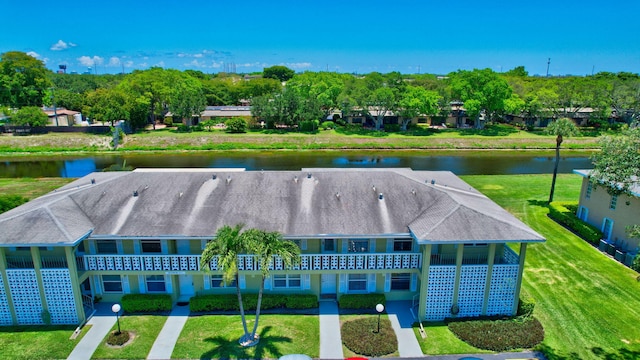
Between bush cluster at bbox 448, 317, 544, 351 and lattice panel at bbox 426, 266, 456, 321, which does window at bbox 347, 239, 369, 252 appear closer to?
lattice panel at bbox 426, 266, 456, 321

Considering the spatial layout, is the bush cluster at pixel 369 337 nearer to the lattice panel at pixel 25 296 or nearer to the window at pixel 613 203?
the lattice panel at pixel 25 296

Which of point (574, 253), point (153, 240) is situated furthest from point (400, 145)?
point (153, 240)

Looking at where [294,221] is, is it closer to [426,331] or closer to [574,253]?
[426,331]

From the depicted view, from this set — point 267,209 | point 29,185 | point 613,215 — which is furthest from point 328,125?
point 267,209

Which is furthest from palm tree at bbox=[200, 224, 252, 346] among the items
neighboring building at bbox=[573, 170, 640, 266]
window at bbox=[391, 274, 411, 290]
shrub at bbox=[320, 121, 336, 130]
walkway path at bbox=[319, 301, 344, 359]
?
shrub at bbox=[320, 121, 336, 130]

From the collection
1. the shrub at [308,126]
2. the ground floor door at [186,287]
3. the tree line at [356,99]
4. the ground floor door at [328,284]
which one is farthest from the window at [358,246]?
the shrub at [308,126]
